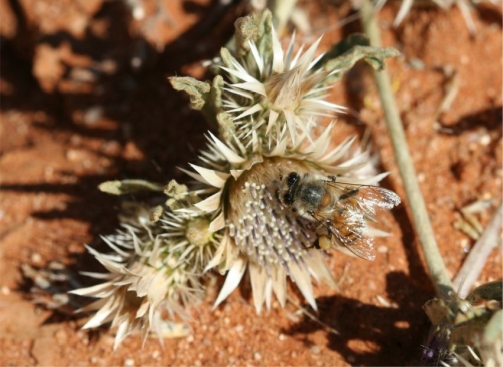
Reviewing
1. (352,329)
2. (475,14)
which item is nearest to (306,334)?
(352,329)

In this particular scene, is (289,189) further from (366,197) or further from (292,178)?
(366,197)

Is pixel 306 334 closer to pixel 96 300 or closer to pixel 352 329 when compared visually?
pixel 352 329

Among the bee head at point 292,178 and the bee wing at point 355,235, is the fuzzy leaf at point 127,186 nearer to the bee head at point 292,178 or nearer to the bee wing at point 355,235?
the bee head at point 292,178

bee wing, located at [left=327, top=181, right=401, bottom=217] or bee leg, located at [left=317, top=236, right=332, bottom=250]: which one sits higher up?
bee wing, located at [left=327, top=181, right=401, bottom=217]

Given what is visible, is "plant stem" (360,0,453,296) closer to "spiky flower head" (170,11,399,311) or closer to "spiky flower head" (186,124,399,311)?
"spiky flower head" (170,11,399,311)

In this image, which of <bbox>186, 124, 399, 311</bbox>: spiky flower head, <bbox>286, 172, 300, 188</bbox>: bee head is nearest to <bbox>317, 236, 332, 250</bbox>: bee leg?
<bbox>186, 124, 399, 311</bbox>: spiky flower head

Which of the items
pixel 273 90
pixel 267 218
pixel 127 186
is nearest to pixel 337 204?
pixel 267 218

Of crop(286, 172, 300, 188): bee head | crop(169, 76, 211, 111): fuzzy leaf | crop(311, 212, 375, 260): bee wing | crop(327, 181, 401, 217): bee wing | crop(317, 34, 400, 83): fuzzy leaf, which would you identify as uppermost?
crop(317, 34, 400, 83): fuzzy leaf
